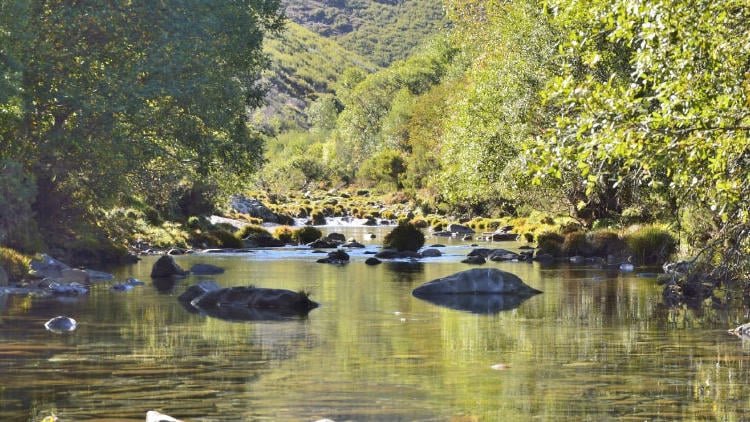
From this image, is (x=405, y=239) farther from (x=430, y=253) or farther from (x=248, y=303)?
(x=248, y=303)

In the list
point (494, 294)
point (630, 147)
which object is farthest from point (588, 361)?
point (494, 294)

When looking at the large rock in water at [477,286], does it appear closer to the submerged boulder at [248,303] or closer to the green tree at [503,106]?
the submerged boulder at [248,303]

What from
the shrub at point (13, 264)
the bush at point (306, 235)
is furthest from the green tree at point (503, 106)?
the shrub at point (13, 264)

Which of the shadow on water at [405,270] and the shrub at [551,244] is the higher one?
the shrub at [551,244]

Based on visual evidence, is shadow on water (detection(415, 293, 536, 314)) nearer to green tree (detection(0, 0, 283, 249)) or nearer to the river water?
the river water

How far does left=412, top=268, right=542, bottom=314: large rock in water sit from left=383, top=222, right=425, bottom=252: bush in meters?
17.5

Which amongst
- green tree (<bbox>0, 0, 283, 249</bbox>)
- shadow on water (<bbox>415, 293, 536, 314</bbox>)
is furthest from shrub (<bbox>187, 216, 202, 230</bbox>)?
shadow on water (<bbox>415, 293, 536, 314</bbox>)

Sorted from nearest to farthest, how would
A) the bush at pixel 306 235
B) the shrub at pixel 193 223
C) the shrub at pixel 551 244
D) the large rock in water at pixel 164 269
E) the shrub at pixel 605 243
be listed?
the large rock in water at pixel 164 269
the shrub at pixel 605 243
the shrub at pixel 551 244
the shrub at pixel 193 223
the bush at pixel 306 235

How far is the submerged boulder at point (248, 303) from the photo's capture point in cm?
2415

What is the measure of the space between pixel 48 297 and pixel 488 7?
34.6 m

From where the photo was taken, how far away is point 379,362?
1653 centimetres

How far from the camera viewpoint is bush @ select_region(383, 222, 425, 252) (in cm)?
4731

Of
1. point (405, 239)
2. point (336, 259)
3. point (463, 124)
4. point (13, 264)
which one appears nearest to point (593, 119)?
point (13, 264)

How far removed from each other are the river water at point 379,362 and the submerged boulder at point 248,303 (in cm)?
52
